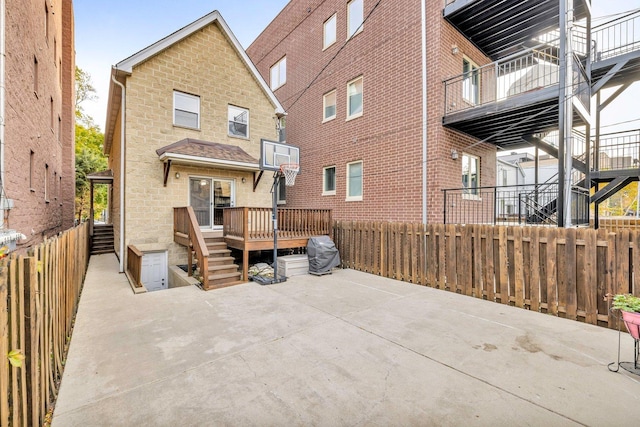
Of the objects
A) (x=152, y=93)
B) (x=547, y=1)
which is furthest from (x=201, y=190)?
(x=547, y=1)

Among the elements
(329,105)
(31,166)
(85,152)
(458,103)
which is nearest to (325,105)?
(329,105)

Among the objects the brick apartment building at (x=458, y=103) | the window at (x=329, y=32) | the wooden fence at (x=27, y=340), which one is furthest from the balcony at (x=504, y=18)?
the wooden fence at (x=27, y=340)

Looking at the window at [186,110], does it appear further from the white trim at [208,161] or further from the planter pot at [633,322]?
the planter pot at [633,322]

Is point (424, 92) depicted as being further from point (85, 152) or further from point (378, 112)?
point (85, 152)

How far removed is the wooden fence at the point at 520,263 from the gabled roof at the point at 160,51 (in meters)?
7.55

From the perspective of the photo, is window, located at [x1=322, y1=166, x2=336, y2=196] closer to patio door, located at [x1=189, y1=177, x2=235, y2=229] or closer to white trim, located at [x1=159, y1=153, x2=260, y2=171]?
white trim, located at [x1=159, y1=153, x2=260, y2=171]

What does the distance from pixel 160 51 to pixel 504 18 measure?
10238 millimetres

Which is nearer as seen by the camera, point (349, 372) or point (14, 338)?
point (14, 338)

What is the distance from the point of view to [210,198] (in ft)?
32.0

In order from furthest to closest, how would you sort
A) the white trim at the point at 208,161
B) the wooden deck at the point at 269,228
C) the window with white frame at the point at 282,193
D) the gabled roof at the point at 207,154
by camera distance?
the window with white frame at the point at 282,193, the gabled roof at the point at 207,154, the white trim at the point at 208,161, the wooden deck at the point at 269,228

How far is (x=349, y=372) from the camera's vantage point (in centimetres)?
302

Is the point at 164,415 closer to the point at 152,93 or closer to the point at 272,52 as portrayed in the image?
the point at 152,93

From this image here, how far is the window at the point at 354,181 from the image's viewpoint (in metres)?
10.6

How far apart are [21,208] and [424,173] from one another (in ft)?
32.3
